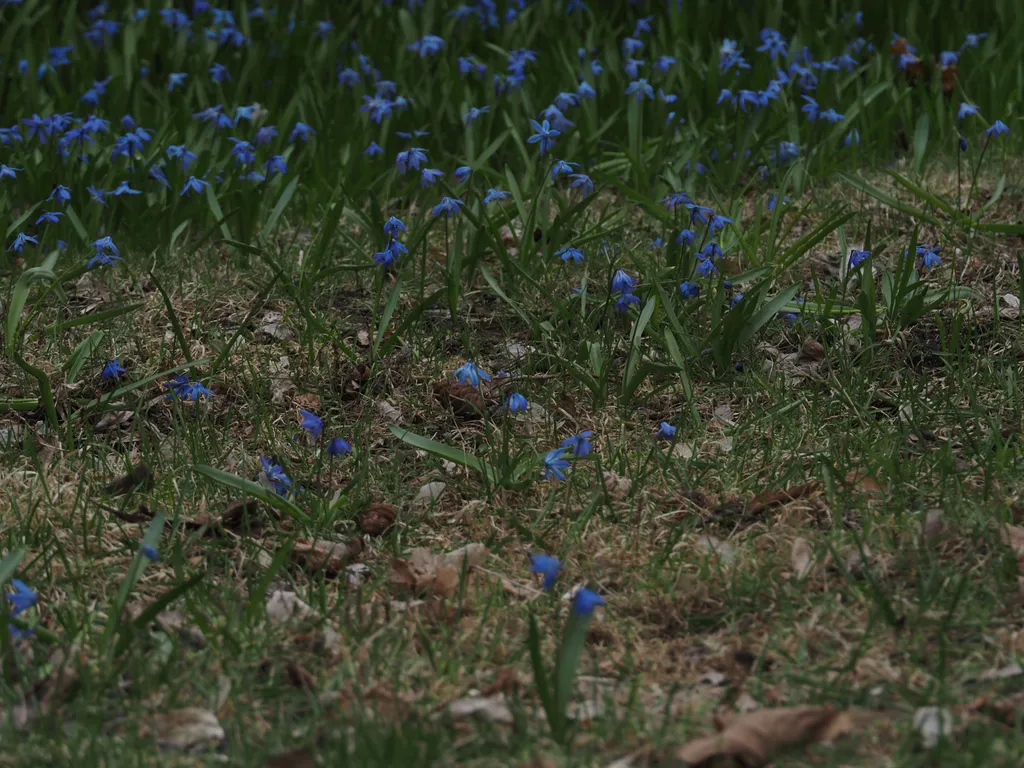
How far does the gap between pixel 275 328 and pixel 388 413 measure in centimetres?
59

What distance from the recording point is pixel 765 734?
6.60ft

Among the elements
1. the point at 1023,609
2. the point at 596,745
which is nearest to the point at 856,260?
the point at 1023,609

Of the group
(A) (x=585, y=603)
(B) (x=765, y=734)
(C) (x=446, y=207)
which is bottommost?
(B) (x=765, y=734)

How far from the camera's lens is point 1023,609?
7.75 ft

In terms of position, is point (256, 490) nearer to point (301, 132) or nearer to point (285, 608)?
point (285, 608)

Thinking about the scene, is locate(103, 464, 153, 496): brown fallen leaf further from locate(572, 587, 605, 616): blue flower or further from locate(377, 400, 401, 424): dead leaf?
locate(572, 587, 605, 616): blue flower

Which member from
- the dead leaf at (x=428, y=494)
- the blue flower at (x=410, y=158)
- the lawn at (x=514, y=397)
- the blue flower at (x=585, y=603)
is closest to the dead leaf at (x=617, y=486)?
the lawn at (x=514, y=397)

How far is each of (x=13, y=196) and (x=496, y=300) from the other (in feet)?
6.04

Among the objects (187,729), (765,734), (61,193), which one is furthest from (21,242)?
(765,734)

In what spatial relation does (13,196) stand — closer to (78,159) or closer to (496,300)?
(78,159)

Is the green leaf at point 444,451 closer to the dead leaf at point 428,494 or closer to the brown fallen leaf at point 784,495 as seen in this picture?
the dead leaf at point 428,494

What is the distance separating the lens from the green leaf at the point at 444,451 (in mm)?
2918

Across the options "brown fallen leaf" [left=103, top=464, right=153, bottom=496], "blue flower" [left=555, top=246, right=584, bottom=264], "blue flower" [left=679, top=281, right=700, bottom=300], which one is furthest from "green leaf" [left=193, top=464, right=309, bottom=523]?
"blue flower" [left=679, top=281, right=700, bottom=300]

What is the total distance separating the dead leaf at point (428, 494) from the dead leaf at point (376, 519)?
83mm
